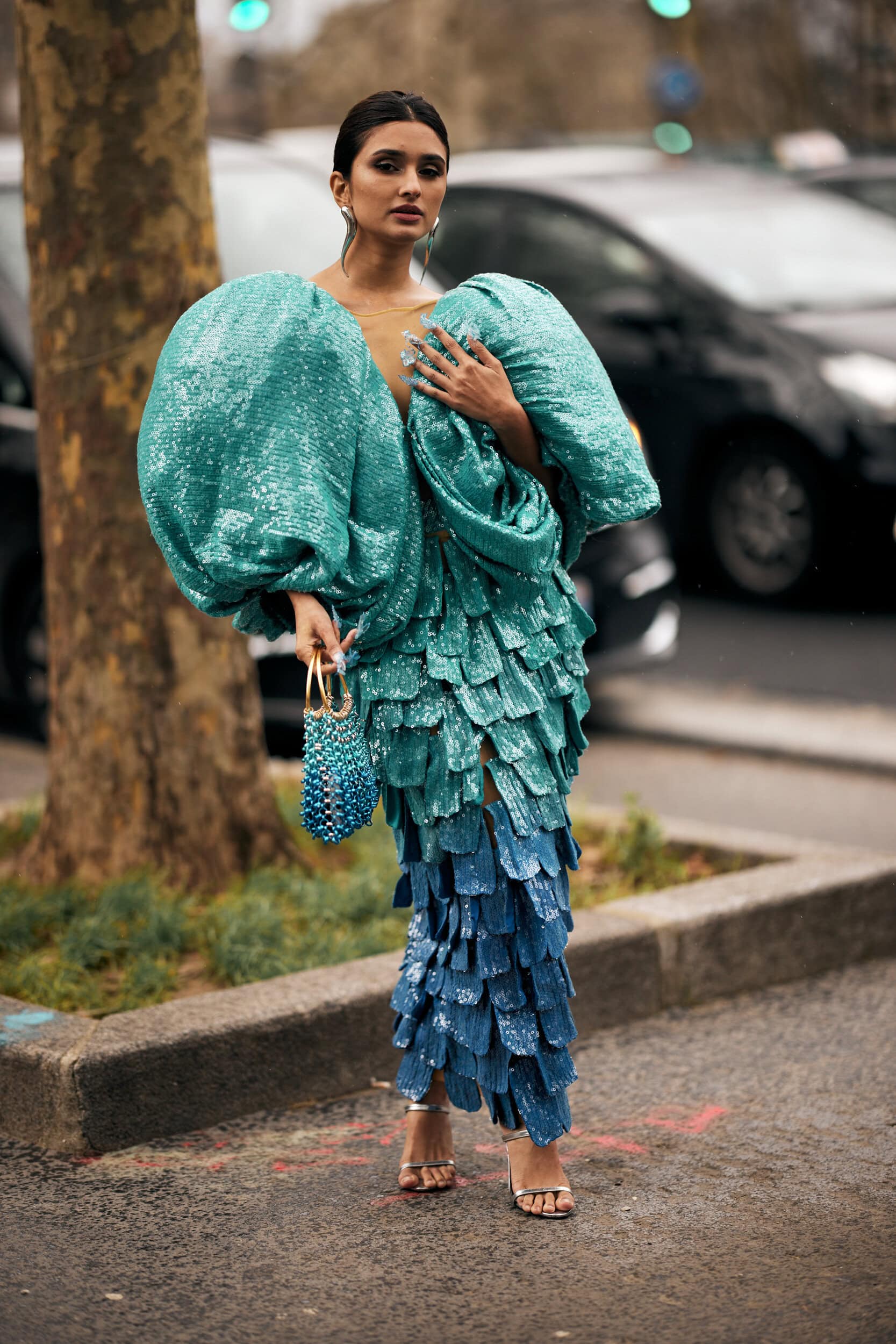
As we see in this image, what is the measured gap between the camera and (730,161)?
1102cm

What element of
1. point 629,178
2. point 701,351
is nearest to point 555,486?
point 701,351

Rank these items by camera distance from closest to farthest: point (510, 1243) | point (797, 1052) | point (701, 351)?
1. point (510, 1243)
2. point (797, 1052)
3. point (701, 351)

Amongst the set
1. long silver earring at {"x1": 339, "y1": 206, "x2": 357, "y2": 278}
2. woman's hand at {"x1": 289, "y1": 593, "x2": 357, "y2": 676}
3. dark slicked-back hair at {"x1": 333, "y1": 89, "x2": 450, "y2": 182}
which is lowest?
woman's hand at {"x1": 289, "y1": 593, "x2": 357, "y2": 676}

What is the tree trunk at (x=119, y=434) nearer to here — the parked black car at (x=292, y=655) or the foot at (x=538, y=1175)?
the foot at (x=538, y=1175)

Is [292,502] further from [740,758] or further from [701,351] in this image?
[701,351]

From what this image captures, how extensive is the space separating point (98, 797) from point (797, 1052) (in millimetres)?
1865

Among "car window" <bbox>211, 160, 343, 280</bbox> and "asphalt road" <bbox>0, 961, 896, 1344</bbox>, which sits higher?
"car window" <bbox>211, 160, 343, 280</bbox>

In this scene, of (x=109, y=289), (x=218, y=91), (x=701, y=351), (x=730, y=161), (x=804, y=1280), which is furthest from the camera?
(x=218, y=91)

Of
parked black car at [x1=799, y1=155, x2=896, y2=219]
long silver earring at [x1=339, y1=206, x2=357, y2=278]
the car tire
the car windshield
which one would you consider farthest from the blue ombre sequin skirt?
parked black car at [x1=799, y1=155, x2=896, y2=219]

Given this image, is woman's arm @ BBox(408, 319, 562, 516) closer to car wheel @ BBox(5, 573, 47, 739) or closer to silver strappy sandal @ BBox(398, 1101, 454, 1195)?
silver strappy sandal @ BBox(398, 1101, 454, 1195)

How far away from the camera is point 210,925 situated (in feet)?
14.5

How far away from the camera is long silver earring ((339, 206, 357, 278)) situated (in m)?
3.31

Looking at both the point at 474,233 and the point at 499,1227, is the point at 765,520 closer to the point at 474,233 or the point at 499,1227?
the point at 474,233

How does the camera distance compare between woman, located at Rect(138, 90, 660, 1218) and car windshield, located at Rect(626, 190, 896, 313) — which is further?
car windshield, located at Rect(626, 190, 896, 313)
